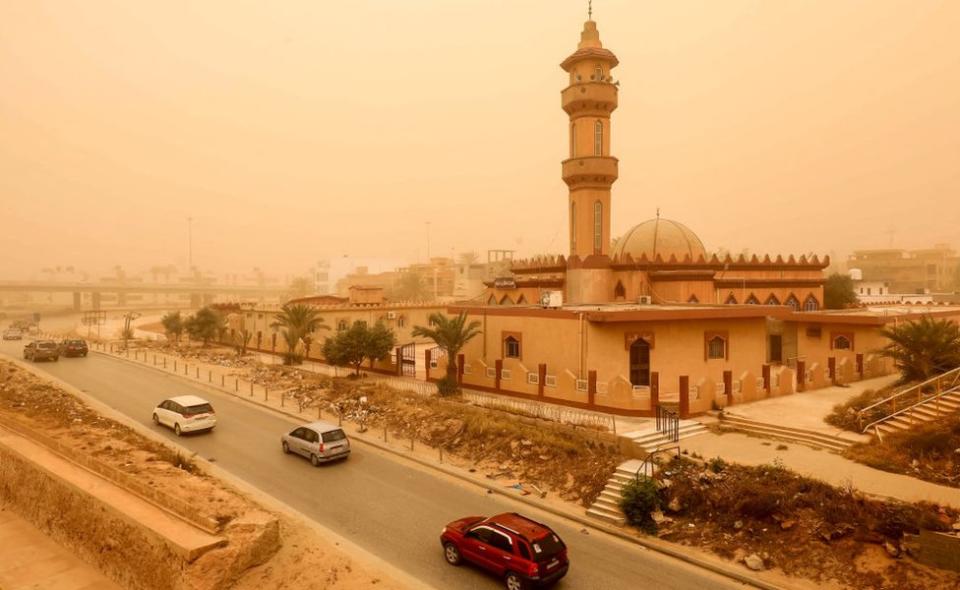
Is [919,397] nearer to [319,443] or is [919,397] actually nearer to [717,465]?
[717,465]

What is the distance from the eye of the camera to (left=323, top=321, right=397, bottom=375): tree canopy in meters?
30.8

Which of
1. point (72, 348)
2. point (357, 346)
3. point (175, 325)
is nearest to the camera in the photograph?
point (357, 346)

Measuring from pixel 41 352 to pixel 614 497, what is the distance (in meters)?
46.7

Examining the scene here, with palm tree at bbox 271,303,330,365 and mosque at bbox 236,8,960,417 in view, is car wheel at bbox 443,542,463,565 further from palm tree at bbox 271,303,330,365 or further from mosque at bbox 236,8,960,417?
palm tree at bbox 271,303,330,365

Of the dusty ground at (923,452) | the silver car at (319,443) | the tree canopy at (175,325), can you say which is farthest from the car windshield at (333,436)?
the tree canopy at (175,325)

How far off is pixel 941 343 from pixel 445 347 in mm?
20607

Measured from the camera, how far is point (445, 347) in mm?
26969

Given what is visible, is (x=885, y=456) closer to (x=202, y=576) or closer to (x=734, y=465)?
(x=734, y=465)

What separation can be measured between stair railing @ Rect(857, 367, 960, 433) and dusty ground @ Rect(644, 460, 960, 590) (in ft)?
20.9

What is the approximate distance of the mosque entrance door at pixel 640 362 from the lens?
76.7ft

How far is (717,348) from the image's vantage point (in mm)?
24812

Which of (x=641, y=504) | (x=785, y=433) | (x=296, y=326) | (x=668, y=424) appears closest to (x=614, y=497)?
(x=641, y=504)

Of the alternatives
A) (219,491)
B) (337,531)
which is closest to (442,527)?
(337,531)

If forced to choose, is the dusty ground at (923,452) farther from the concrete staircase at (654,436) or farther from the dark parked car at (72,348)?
the dark parked car at (72,348)
